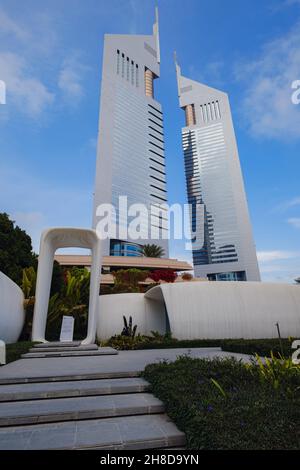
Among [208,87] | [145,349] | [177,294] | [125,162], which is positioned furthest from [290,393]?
[208,87]

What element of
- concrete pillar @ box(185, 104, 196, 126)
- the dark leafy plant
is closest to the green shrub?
the dark leafy plant

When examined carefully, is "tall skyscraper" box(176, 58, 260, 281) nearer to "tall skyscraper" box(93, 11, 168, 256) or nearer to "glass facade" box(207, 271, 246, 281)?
"glass facade" box(207, 271, 246, 281)

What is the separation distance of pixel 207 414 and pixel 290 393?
136 cm

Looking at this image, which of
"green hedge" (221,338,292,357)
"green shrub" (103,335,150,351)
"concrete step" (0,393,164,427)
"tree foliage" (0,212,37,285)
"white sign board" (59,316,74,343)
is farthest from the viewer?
"tree foliage" (0,212,37,285)

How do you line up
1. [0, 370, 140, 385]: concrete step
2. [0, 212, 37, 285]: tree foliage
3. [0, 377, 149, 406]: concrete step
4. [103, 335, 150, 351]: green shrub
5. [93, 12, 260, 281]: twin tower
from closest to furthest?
[0, 377, 149, 406]: concrete step, [0, 370, 140, 385]: concrete step, [103, 335, 150, 351]: green shrub, [0, 212, 37, 285]: tree foliage, [93, 12, 260, 281]: twin tower

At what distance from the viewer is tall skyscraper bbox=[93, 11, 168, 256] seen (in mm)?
68875

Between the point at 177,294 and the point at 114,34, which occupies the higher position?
the point at 114,34

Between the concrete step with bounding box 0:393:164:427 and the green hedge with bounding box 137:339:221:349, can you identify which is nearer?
the concrete step with bounding box 0:393:164:427

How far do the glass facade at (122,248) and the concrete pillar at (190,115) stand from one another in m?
77.6

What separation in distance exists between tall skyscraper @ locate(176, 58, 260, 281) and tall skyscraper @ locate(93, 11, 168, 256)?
2267 cm

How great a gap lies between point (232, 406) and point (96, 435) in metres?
1.45

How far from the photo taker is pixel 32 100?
27.8 feet

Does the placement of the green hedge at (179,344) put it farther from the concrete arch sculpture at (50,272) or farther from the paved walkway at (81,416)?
the paved walkway at (81,416)
